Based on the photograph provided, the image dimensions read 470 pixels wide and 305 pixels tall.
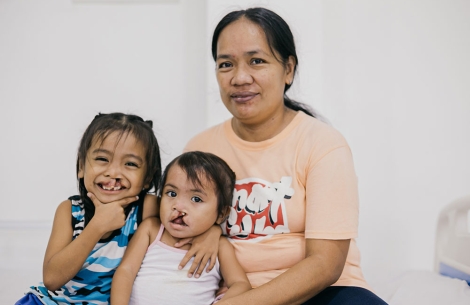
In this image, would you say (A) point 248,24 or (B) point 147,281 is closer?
(B) point 147,281

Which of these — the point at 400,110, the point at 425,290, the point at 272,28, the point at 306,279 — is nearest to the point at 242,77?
the point at 272,28

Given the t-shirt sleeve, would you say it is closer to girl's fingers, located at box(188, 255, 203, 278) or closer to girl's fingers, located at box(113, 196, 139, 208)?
girl's fingers, located at box(188, 255, 203, 278)

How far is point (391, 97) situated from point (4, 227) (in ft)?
7.12

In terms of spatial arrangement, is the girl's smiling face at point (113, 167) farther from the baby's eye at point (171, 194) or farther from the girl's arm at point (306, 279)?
the girl's arm at point (306, 279)

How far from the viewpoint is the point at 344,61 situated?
2.58m

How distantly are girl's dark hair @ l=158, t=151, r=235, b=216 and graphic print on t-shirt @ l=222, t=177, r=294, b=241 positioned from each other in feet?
0.13

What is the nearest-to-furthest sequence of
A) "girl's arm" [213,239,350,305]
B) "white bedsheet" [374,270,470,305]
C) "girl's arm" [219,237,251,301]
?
1. "girl's arm" [213,239,350,305]
2. "girl's arm" [219,237,251,301]
3. "white bedsheet" [374,270,470,305]

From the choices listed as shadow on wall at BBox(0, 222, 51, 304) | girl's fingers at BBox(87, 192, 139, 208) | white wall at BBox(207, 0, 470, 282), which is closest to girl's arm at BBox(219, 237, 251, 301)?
girl's fingers at BBox(87, 192, 139, 208)

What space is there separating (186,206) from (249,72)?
461mm

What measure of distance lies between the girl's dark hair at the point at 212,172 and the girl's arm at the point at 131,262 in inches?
5.0

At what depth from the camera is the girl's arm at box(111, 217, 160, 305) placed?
1414mm

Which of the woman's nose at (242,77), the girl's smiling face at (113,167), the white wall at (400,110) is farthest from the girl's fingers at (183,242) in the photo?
the white wall at (400,110)

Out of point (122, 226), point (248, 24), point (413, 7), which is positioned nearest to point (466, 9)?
point (413, 7)

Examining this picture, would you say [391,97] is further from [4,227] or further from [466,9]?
[4,227]
